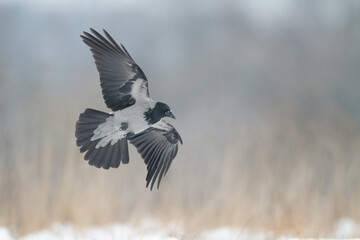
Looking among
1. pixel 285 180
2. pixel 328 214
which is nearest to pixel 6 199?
pixel 285 180

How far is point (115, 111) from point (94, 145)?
0.20 m

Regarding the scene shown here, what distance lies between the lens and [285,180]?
3627 millimetres

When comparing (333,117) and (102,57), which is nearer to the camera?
(102,57)

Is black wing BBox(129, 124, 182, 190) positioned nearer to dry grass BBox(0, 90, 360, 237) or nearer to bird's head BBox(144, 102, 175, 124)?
bird's head BBox(144, 102, 175, 124)

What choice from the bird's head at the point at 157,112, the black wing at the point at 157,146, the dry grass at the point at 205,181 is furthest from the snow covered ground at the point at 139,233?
the bird's head at the point at 157,112

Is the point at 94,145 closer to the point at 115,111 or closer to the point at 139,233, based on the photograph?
the point at 115,111

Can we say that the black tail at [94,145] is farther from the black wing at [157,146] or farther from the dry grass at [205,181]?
the dry grass at [205,181]

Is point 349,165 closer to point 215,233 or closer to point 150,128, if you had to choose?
point 215,233

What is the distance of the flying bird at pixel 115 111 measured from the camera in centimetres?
239

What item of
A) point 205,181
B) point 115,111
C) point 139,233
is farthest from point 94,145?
point 205,181

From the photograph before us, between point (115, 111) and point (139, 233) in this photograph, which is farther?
point (139, 233)

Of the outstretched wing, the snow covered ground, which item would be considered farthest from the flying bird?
the snow covered ground

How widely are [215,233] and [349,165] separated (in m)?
1.15

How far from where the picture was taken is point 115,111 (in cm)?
246
